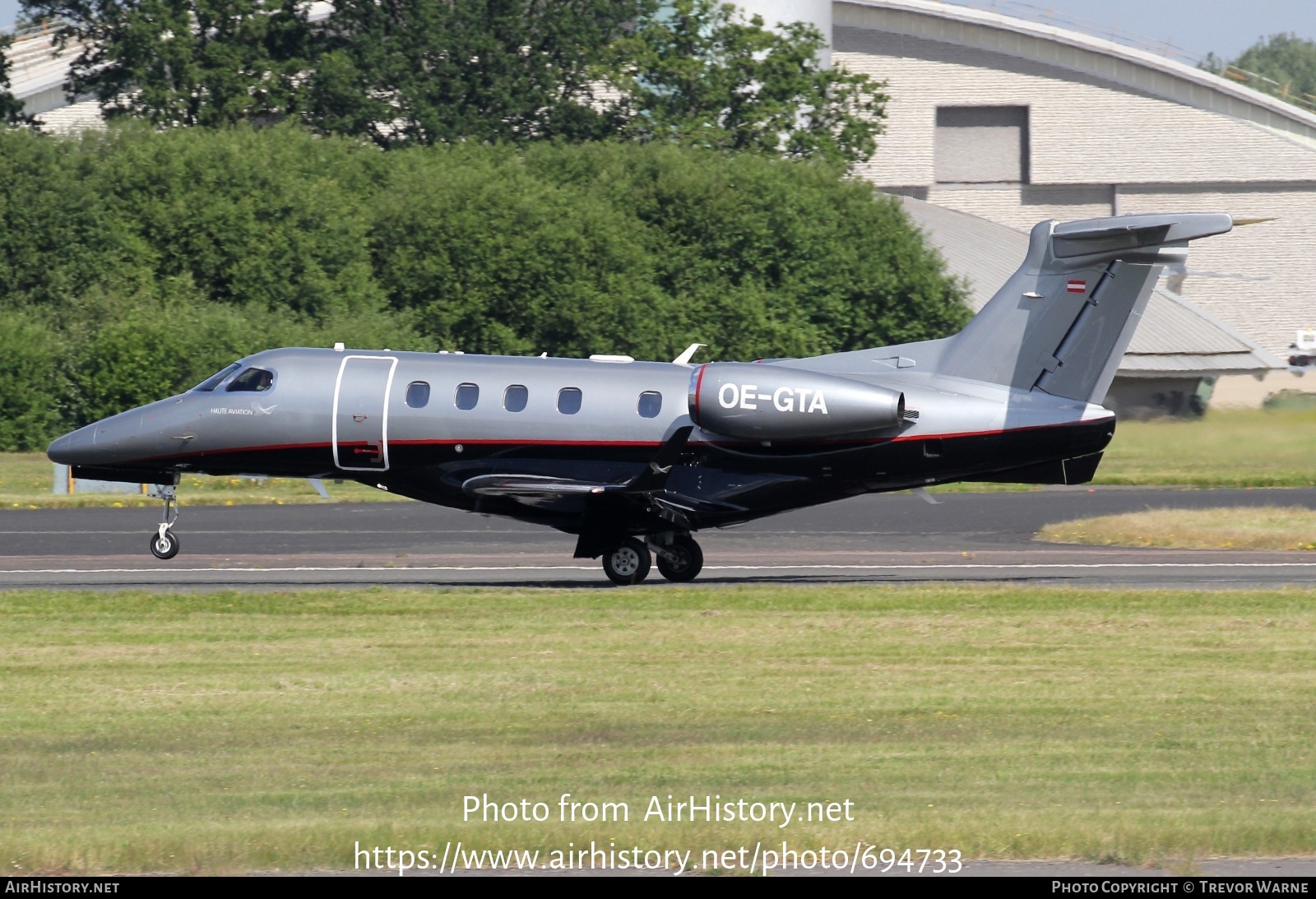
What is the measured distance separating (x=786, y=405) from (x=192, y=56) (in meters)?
59.7

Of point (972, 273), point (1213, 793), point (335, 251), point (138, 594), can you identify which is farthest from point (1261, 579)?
point (972, 273)

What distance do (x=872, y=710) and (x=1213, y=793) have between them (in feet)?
11.5

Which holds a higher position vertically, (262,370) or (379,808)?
(262,370)

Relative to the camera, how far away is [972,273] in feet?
232

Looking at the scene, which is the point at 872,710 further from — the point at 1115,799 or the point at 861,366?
the point at 861,366

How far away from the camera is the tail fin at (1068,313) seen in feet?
68.1

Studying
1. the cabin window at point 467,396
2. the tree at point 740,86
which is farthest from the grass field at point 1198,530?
the tree at point 740,86

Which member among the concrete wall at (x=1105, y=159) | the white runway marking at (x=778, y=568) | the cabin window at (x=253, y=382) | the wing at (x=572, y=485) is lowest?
the white runway marking at (x=778, y=568)

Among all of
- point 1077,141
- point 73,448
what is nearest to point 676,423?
point 73,448

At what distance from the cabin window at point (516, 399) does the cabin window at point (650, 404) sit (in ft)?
5.12

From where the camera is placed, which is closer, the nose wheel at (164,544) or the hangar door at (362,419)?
the hangar door at (362,419)

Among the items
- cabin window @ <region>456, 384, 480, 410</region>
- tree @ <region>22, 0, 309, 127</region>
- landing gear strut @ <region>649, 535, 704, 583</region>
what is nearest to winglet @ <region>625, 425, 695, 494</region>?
landing gear strut @ <region>649, 535, 704, 583</region>

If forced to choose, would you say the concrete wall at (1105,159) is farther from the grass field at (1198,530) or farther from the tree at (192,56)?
the grass field at (1198,530)

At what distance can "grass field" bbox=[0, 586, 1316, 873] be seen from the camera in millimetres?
9375
